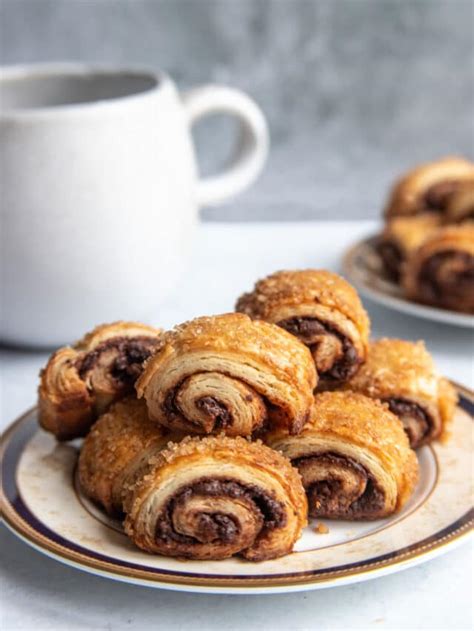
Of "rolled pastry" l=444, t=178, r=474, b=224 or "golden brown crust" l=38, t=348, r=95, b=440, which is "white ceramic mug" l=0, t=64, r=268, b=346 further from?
"rolled pastry" l=444, t=178, r=474, b=224

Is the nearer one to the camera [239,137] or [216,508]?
[216,508]

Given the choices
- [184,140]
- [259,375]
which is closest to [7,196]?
[184,140]

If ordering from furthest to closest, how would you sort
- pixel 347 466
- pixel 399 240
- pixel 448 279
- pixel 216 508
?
pixel 399 240, pixel 448 279, pixel 347 466, pixel 216 508

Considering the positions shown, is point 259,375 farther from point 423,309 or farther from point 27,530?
point 423,309

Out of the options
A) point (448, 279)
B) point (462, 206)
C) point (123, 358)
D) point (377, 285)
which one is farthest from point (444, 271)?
point (123, 358)

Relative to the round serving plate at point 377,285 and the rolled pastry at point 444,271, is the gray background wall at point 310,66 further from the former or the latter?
the rolled pastry at point 444,271

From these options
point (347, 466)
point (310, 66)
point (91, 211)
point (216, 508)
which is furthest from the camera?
point (310, 66)

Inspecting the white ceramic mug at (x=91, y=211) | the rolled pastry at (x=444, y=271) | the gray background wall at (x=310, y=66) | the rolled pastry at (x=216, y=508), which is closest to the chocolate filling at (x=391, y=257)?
the rolled pastry at (x=444, y=271)

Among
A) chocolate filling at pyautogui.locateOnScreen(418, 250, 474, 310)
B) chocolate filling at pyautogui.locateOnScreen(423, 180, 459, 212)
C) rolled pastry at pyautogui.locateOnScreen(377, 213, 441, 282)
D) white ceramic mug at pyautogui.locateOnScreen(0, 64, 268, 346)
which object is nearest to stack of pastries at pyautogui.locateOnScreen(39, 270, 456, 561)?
white ceramic mug at pyautogui.locateOnScreen(0, 64, 268, 346)

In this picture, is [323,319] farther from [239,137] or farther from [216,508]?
[239,137]
